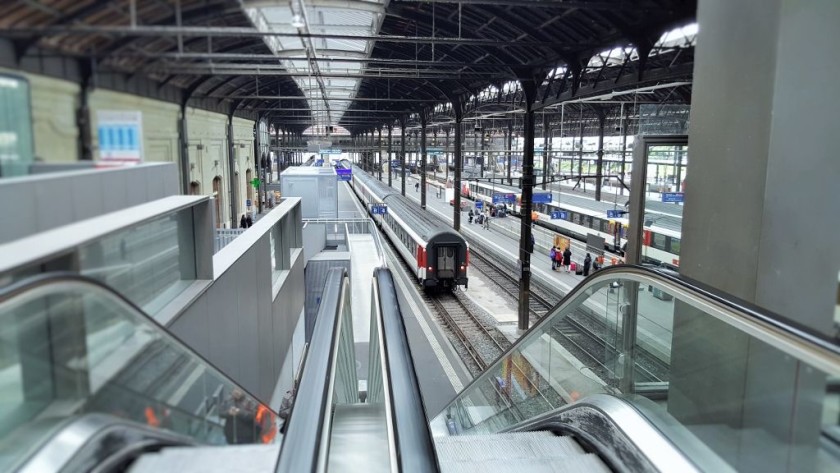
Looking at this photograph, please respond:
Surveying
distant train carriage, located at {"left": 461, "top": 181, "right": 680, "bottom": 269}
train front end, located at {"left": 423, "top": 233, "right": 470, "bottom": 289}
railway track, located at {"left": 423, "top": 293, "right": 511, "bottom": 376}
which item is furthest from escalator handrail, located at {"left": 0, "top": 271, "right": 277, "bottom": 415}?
train front end, located at {"left": 423, "top": 233, "right": 470, "bottom": 289}

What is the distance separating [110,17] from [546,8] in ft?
13.1

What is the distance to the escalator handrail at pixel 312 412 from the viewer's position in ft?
4.69

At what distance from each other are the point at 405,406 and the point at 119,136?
4.44ft

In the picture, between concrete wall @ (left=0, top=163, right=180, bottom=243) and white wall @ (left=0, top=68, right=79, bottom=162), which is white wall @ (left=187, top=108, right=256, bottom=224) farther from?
white wall @ (left=0, top=68, right=79, bottom=162)

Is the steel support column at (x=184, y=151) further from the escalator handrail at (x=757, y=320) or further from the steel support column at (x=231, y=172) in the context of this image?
the escalator handrail at (x=757, y=320)

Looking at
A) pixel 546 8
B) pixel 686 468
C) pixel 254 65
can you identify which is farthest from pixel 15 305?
pixel 546 8

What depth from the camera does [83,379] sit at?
2.00 metres

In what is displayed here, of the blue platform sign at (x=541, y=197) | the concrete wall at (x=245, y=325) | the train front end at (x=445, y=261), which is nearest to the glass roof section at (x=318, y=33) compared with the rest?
the concrete wall at (x=245, y=325)

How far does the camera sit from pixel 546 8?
5.17m

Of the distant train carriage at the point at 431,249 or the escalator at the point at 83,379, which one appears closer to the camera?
the escalator at the point at 83,379

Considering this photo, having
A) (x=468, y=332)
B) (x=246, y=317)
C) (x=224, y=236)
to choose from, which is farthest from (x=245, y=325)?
(x=468, y=332)

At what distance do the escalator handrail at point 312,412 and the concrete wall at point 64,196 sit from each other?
0.82 meters

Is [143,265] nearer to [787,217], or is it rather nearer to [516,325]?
[787,217]

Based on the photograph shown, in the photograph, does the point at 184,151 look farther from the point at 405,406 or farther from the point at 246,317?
the point at 246,317
